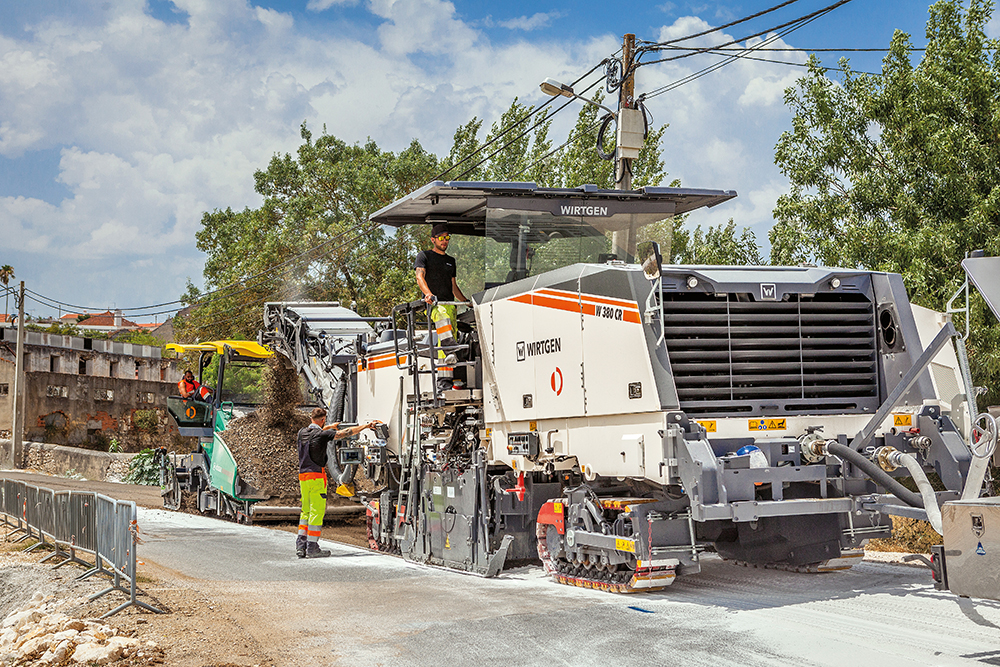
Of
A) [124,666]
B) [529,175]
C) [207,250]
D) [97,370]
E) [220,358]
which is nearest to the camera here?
[124,666]

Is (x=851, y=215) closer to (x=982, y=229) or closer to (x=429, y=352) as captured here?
(x=982, y=229)

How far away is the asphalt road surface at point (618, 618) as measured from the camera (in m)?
6.30

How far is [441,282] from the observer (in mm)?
11031

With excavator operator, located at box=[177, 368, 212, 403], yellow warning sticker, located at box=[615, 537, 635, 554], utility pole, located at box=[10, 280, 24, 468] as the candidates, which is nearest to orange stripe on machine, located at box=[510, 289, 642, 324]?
yellow warning sticker, located at box=[615, 537, 635, 554]

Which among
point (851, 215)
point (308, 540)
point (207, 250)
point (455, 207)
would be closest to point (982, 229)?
point (851, 215)

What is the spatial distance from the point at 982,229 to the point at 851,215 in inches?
75.9

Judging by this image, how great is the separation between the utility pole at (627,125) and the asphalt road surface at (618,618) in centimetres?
802

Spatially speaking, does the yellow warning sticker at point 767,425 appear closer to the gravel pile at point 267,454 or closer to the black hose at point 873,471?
the black hose at point 873,471

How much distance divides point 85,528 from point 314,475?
10.1 feet

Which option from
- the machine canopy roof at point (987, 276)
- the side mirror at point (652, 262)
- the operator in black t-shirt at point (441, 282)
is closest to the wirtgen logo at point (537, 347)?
the operator in black t-shirt at point (441, 282)

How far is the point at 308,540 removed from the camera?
12.0 meters

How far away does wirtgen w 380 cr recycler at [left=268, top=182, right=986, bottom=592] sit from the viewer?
25.8 feet

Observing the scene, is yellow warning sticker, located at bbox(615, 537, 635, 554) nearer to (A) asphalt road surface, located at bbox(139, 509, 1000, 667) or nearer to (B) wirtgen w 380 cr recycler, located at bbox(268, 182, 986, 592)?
(B) wirtgen w 380 cr recycler, located at bbox(268, 182, 986, 592)

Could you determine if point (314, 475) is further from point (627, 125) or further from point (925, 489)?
point (627, 125)
